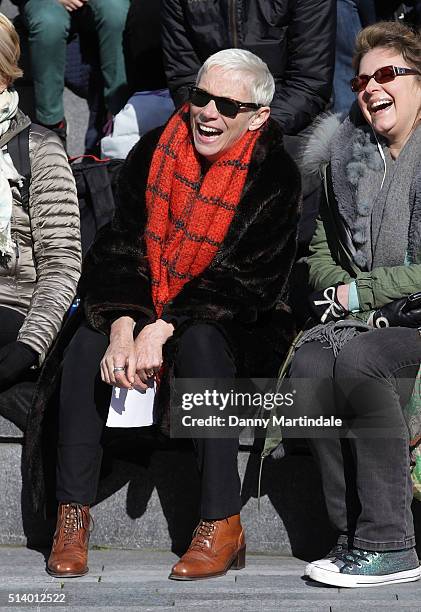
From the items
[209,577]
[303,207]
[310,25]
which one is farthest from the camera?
[310,25]

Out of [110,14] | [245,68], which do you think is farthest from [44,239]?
[110,14]

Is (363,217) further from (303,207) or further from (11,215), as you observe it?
(11,215)

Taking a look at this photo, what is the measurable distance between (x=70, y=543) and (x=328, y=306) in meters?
1.08

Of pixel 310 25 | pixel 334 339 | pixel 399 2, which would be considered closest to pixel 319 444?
pixel 334 339

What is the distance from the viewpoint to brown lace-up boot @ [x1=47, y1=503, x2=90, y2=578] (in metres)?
3.50

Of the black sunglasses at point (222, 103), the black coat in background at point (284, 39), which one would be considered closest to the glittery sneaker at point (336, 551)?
the black sunglasses at point (222, 103)

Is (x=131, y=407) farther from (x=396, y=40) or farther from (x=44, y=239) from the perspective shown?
(x=396, y=40)

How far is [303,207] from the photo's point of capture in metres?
4.41

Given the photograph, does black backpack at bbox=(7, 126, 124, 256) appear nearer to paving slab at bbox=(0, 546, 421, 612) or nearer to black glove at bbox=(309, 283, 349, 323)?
black glove at bbox=(309, 283, 349, 323)

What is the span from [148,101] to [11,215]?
131 centimetres

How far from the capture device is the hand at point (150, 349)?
11.8 ft

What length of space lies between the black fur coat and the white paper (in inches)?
5.5

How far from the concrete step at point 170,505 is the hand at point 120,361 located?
0.39 metres

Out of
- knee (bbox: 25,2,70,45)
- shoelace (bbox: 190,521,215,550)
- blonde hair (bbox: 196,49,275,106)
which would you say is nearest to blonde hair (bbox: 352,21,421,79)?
blonde hair (bbox: 196,49,275,106)
